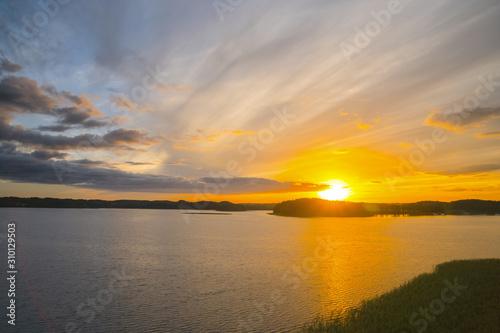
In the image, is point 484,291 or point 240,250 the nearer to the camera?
point 484,291

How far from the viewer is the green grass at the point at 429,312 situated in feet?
54.7

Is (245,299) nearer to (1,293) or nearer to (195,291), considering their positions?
(195,291)

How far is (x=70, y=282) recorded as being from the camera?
29688mm

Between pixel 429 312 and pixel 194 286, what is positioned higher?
pixel 429 312

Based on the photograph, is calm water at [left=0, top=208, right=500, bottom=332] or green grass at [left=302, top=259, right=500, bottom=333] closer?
green grass at [left=302, top=259, right=500, bottom=333]

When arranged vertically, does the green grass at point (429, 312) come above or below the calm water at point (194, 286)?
above

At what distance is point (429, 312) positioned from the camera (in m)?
19.1

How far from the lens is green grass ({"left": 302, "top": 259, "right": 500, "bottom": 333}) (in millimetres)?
16672

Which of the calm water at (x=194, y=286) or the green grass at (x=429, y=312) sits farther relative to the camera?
the calm water at (x=194, y=286)

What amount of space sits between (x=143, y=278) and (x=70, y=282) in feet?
23.1

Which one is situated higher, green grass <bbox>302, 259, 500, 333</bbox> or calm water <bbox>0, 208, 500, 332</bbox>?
green grass <bbox>302, 259, 500, 333</bbox>

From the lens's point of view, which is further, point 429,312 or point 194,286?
point 194,286

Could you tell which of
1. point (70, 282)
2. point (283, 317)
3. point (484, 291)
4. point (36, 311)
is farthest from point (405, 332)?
point (70, 282)

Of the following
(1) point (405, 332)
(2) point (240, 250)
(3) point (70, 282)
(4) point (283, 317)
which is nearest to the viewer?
(1) point (405, 332)
